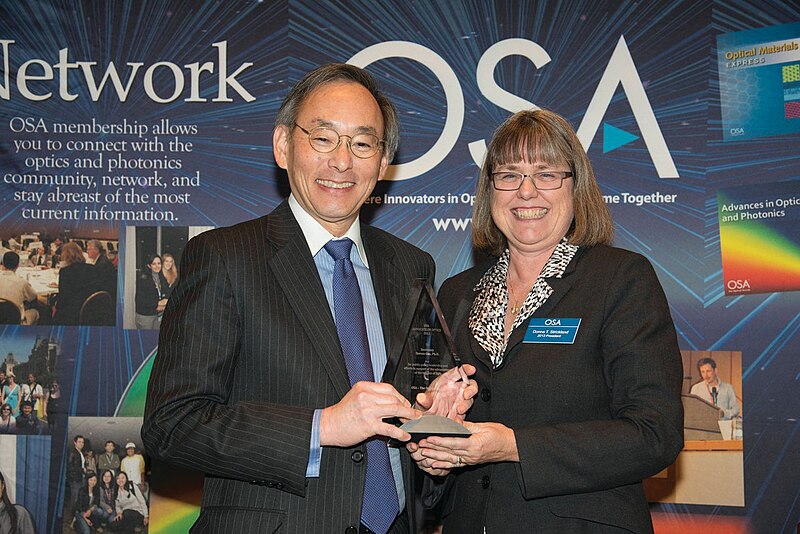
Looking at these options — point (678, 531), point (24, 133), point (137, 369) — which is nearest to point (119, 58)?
point (24, 133)

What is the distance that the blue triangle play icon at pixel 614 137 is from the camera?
4.14 metres

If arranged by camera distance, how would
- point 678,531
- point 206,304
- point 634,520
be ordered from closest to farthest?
point 206,304 < point 634,520 < point 678,531

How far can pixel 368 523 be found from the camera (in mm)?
2254

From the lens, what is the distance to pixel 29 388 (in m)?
4.24

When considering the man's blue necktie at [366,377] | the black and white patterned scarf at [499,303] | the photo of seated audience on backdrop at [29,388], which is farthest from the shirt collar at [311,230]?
the photo of seated audience on backdrop at [29,388]

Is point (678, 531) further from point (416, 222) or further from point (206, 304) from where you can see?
point (206, 304)

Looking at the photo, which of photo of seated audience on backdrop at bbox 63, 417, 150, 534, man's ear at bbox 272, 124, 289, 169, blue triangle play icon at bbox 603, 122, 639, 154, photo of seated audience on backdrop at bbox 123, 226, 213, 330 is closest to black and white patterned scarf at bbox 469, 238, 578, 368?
man's ear at bbox 272, 124, 289, 169

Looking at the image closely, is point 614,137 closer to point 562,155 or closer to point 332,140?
point 562,155

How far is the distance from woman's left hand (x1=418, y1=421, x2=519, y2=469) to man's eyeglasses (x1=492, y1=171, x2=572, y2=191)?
0.88 m

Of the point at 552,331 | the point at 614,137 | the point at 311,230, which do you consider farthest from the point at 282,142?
the point at 614,137

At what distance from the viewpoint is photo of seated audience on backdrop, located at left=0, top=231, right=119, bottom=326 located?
425cm

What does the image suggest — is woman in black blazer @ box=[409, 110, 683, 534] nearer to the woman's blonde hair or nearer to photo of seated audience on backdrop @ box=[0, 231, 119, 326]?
the woman's blonde hair

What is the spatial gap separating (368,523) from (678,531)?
7.91 feet

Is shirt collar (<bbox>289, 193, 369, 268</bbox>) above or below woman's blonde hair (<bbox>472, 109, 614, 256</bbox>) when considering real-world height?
below
